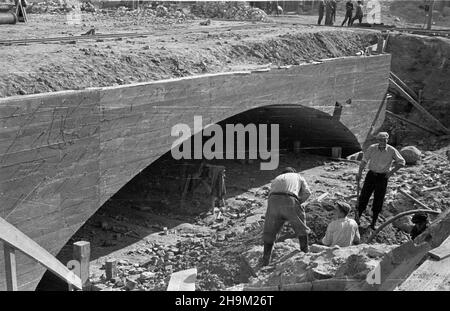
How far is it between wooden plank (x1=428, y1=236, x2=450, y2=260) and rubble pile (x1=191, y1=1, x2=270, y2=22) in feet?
64.7

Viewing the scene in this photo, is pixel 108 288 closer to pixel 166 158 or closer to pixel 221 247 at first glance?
pixel 221 247

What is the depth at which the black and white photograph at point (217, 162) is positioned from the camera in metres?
5.94

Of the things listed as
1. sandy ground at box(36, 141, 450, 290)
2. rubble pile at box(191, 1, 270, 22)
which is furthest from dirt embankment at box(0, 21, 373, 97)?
rubble pile at box(191, 1, 270, 22)

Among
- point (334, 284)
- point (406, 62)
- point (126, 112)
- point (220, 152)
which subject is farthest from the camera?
point (406, 62)

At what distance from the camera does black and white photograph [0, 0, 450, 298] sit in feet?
19.5

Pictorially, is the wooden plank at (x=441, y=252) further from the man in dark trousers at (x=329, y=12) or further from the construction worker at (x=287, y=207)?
the man in dark trousers at (x=329, y=12)

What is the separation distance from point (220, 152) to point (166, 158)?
75.8 inches

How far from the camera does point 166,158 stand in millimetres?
14109

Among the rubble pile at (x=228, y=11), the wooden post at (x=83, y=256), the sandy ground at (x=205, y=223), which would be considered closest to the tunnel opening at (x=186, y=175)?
the sandy ground at (x=205, y=223)

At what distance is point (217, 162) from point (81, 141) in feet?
24.6

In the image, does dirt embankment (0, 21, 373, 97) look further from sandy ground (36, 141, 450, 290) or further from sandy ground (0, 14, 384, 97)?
sandy ground (36, 141, 450, 290)

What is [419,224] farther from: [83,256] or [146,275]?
[83,256]

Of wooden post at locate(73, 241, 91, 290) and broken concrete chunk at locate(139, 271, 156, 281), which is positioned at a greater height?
wooden post at locate(73, 241, 91, 290)

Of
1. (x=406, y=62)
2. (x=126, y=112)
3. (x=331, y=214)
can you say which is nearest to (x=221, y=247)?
(x=331, y=214)
